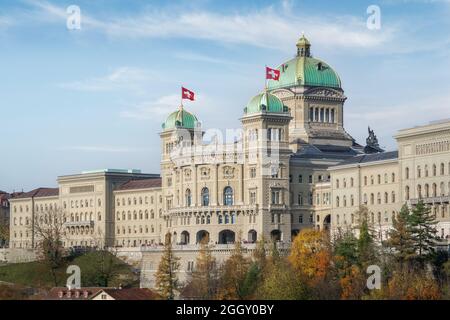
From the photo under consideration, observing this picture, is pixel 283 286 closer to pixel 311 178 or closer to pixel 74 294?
pixel 74 294

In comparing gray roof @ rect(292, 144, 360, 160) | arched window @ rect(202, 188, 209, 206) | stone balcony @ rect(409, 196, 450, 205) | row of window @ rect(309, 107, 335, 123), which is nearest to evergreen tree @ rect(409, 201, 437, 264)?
stone balcony @ rect(409, 196, 450, 205)

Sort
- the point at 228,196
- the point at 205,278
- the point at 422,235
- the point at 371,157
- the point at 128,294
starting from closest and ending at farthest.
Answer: the point at 422,235 → the point at 128,294 → the point at 205,278 → the point at 371,157 → the point at 228,196

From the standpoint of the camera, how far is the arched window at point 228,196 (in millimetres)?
171125

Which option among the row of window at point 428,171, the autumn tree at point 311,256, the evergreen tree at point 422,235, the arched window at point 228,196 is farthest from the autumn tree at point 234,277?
the arched window at point 228,196

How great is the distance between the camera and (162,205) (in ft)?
632

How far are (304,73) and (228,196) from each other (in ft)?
76.1

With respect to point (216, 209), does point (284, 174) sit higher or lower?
higher

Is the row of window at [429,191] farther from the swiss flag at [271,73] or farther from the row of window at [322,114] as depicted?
the row of window at [322,114]

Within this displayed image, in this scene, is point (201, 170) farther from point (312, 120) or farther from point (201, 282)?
point (201, 282)

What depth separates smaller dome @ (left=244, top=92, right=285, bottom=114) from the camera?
554 ft

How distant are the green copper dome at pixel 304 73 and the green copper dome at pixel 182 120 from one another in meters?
11.8

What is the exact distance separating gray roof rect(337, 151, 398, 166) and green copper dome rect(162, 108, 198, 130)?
2516 centimetres

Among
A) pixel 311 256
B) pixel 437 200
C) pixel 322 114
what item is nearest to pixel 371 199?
pixel 437 200

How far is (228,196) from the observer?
17138 centimetres
